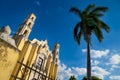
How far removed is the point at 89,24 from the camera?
1689cm

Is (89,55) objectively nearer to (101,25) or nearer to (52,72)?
(101,25)

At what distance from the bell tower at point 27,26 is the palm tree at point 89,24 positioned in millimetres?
10611

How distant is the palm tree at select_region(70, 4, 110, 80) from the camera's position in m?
16.6

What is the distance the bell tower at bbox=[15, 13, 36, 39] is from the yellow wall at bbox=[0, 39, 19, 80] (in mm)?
16236

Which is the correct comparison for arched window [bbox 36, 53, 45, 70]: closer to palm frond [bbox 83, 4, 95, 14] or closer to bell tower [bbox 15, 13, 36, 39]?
bell tower [bbox 15, 13, 36, 39]

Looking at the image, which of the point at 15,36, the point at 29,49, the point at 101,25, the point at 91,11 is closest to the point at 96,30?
the point at 101,25

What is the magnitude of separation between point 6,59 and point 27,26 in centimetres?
1954

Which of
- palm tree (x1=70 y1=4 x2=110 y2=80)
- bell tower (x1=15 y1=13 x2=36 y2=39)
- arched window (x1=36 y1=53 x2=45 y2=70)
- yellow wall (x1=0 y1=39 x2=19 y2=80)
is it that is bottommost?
yellow wall (x1=0 y1=39 x2=19 y2=80)

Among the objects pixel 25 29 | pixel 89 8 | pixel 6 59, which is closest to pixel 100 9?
pixel 89 8

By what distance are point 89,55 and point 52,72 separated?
12373 millimetres

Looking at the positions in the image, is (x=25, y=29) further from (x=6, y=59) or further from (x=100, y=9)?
(x=6, y=59)

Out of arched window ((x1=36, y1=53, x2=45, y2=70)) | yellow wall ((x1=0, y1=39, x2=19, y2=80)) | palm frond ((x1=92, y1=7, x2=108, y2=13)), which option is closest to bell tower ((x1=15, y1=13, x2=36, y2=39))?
arched window ((x1=36, y1=53, x2=45, y2=70))

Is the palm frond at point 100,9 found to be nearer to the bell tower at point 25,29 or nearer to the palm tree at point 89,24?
the palm tree at point 89,24

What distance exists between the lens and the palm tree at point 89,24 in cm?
1664
